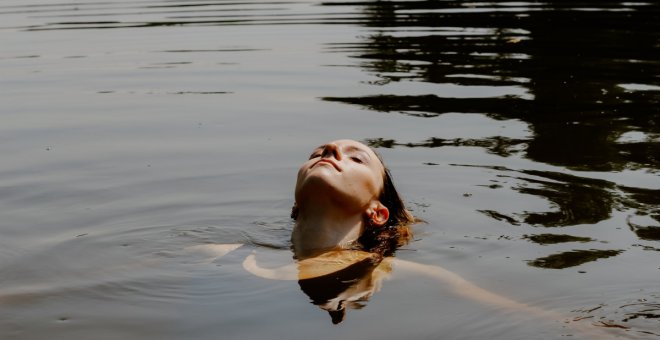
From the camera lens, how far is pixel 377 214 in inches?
260

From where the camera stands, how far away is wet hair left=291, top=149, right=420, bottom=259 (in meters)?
6.56

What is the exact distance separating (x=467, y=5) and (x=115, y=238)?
15659 millimetres

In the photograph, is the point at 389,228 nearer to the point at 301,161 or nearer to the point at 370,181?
the point at 370,181

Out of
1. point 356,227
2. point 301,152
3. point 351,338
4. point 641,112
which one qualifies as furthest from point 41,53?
point 351,338

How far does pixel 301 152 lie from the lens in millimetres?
9086

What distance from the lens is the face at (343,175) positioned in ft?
20.3

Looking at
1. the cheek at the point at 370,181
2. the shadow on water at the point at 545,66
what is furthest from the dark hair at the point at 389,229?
the shadow on water at the point at 545,66

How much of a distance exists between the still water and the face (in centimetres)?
47

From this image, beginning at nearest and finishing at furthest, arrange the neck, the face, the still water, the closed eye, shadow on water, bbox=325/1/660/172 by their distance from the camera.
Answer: the still water
the face
the neck
the closed eye
shadow on water, bbox=325/1/660/172

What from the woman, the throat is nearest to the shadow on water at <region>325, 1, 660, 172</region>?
the woman

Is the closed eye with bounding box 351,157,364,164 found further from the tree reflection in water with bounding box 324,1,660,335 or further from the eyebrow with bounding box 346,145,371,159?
the tree reflection in water with bounding box 324,1,660,335

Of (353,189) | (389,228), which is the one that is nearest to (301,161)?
(389,228)

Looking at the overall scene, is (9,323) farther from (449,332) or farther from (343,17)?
(343,17)

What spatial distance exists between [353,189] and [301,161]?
2.50 meters
